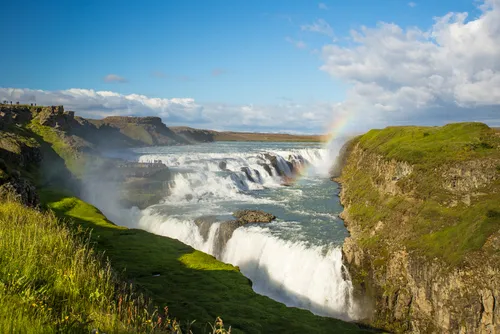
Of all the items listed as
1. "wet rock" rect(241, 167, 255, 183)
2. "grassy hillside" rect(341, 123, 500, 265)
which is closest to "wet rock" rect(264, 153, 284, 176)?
"wet rock" rect(241, 167, 255, 183)

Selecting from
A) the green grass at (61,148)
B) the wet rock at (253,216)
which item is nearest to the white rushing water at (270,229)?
the wet rock at (253,216)

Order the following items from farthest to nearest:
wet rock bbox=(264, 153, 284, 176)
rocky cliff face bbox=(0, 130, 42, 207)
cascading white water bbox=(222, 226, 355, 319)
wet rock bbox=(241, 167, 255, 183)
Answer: wet rock bbox=(264, 153, 284, 176) < wet rock bbox=(241, 167, 255, 183) < cascading white water bbox=(222, 226, 355, 319) < rocky cliff face bbox=(0, 130, 42, 207)

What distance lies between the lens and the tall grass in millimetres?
5461

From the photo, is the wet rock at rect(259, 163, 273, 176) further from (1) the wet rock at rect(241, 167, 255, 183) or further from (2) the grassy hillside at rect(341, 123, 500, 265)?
(2) the grassy hillside at rect(341, 123, 500, 265)

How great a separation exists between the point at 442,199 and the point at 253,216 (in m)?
20.0

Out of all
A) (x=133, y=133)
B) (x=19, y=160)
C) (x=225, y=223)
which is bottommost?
(x=225, y=223)

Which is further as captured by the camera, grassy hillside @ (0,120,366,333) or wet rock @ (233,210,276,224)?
wet rock @ (233,210,276,224)

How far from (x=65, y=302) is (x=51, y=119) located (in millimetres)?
78541

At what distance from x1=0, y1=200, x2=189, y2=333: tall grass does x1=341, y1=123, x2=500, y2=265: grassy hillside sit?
20.3 metres

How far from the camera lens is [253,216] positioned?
39656 millimetres

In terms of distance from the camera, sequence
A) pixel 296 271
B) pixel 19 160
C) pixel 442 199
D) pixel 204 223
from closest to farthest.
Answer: pixel 442 199, pixel 296 271, pixel 204 223, pixel 19 160

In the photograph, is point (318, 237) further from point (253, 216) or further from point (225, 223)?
point (225, 223)

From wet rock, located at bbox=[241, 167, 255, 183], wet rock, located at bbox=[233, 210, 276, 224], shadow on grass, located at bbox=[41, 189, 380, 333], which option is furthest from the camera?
wet rock, located at bbox=[241, 167, 255, 183]

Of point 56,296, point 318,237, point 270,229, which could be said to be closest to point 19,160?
point 270,229
